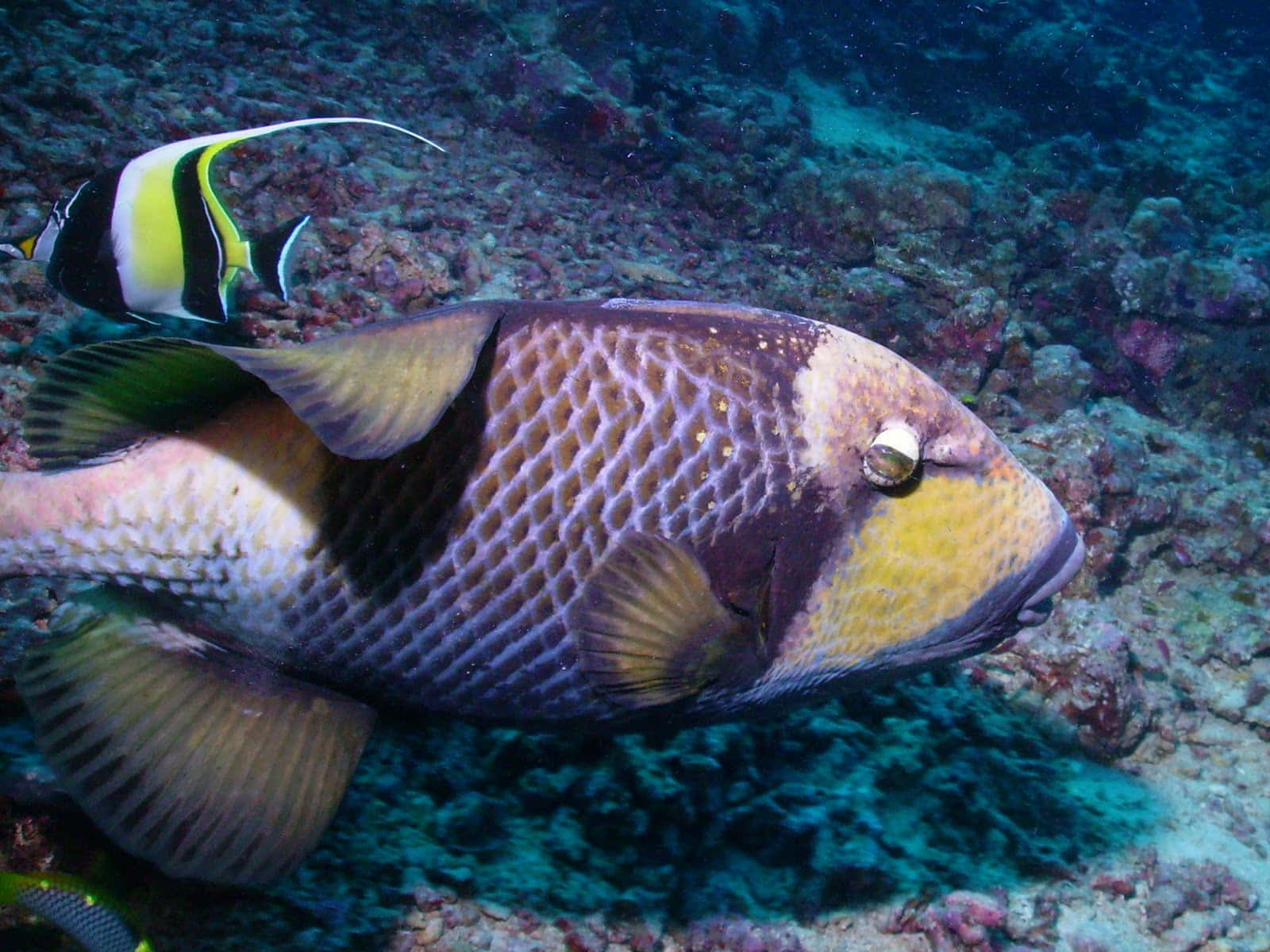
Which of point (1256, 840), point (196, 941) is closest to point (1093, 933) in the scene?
point (1256, 840)

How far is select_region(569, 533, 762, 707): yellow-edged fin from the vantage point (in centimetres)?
142

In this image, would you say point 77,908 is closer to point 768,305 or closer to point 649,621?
point 649,621

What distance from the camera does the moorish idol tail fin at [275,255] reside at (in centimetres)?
295

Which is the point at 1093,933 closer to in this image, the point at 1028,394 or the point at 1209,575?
the point at 1209,575

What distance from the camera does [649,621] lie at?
4.66 feet

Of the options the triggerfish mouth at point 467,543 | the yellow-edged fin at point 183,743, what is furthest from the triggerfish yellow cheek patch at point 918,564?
the yellow-edged fin at point 183,743

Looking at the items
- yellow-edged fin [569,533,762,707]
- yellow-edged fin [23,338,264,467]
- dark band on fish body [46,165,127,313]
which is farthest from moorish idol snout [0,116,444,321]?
yellow-edged fin [569,533,762,707]

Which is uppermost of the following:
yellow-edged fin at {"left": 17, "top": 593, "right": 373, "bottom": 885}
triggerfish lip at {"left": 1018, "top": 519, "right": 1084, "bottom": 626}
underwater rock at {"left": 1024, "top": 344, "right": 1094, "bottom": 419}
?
triggerfish lip at {"left": 1018, "top": 519, "right": 1084, "bottom": 626}

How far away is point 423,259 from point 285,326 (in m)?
1.04

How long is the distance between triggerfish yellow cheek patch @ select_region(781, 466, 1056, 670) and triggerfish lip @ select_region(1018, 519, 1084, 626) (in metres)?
0.05

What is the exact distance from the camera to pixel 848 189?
8.24 m

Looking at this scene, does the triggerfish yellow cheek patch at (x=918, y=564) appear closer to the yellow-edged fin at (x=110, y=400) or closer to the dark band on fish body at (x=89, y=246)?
the yellow-edged fin at (x=110, y=400)

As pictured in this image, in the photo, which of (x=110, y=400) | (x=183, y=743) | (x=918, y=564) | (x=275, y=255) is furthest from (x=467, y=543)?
(x=275, y=255)

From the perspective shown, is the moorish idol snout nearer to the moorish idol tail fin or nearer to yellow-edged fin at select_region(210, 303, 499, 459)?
the moorish idol tail fin
